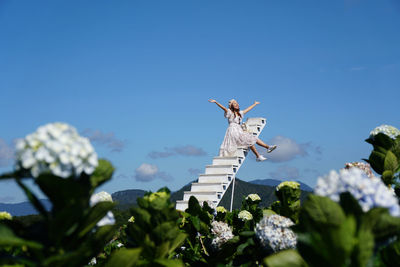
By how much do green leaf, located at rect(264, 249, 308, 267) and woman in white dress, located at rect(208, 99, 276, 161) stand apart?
14341mm

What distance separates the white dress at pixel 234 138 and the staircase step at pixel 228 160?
0.53m

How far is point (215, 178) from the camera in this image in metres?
14.8

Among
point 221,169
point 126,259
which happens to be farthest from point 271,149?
point 126,259

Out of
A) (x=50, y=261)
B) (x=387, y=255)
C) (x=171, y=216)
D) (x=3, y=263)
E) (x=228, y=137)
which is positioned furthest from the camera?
(x=228, y=137)

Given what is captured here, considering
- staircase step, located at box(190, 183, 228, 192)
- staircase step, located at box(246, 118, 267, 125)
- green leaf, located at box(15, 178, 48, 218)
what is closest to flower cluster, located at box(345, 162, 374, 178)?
green leaf, located at box(15, 178, 48, 218)

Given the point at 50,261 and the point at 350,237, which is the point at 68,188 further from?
the point at 350,237

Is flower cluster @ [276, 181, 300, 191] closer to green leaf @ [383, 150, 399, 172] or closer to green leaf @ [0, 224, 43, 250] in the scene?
green leaf @ [383, 150, 399, 172]

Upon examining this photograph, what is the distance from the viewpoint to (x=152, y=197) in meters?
2.01

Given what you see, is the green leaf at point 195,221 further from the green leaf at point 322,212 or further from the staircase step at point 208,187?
the staircase step at point 208,187

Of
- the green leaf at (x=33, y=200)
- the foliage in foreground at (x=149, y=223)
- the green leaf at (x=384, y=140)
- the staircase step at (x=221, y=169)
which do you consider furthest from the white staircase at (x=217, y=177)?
the green leaf at (x=33, y=200)

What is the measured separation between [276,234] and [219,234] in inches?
46.7

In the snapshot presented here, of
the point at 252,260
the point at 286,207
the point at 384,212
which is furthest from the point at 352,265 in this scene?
the point at 252,260

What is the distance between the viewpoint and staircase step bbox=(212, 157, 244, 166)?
604 inches

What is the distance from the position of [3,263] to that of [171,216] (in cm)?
74
